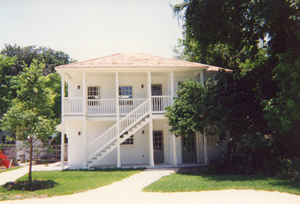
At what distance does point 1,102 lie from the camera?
91.7 ft

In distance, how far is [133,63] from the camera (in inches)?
690

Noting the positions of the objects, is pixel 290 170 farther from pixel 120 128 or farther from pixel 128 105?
pixel 128 105

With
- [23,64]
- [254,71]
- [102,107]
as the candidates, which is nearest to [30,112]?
[102,107]

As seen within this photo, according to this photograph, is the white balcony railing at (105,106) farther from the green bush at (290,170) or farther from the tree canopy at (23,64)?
the tree canopy at (23,64)

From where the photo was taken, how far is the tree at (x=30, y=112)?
36.9ft

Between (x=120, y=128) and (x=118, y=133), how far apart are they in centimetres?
38

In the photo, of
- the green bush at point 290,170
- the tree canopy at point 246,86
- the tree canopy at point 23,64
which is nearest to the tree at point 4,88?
the tree canopy at point 23,64

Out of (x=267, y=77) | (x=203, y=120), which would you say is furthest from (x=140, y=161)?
(x=267, y=77)

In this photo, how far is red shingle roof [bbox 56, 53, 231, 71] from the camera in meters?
16.7

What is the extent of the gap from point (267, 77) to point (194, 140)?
672 cm

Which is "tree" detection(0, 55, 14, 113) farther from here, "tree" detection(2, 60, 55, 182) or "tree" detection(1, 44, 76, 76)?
"tree" detection(2, 60, 55, 182)

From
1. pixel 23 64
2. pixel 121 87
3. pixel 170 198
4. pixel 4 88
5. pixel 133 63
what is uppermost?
pixel 23 64

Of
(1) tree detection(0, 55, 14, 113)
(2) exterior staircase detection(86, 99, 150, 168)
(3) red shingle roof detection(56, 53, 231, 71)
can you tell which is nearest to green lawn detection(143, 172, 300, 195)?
(2) exterior staircase detection(86, 99, 150, 168)

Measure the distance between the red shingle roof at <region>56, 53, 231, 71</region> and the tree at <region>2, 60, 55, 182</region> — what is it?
4.73m
